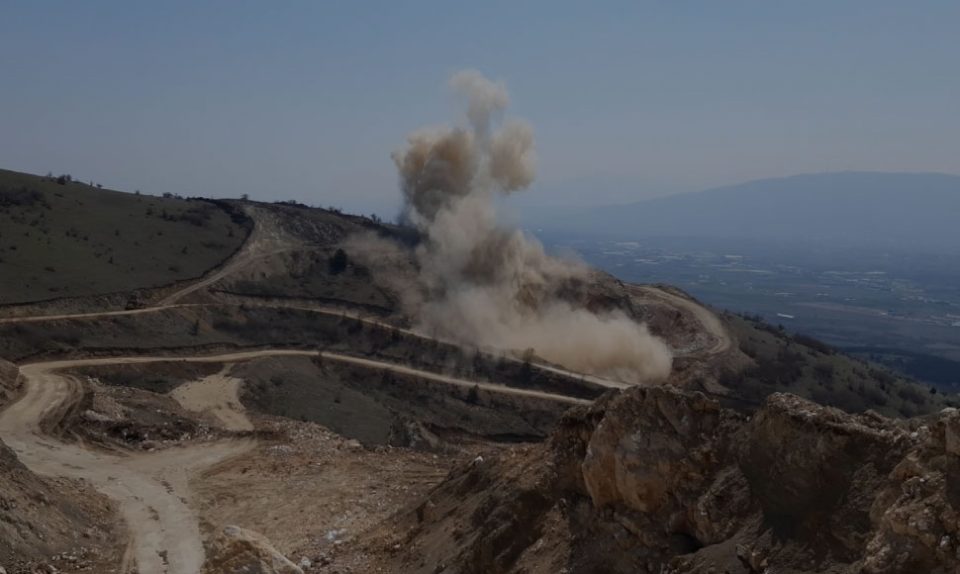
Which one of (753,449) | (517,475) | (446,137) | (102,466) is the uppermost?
(446,137)

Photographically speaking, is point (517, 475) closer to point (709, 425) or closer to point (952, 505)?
point (709, 425)

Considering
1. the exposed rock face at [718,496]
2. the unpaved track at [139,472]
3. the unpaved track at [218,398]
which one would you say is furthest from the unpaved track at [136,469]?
the exposed rock face at [718,496]

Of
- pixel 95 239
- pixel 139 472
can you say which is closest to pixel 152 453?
pixel 139 472

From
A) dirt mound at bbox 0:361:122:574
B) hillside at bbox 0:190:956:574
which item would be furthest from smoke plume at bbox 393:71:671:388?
dirt mound at bbox 0:361:122:574

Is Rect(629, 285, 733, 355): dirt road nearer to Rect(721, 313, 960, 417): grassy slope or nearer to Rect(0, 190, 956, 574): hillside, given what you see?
Rect(0, 190, 956, 574): hillside

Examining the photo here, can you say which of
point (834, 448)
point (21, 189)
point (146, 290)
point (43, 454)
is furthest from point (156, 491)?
point (21, 189)

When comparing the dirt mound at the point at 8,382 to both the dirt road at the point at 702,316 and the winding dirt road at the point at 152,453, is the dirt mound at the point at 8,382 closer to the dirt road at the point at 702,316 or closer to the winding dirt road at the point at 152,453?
the winding dirt road at the point at 152,453
